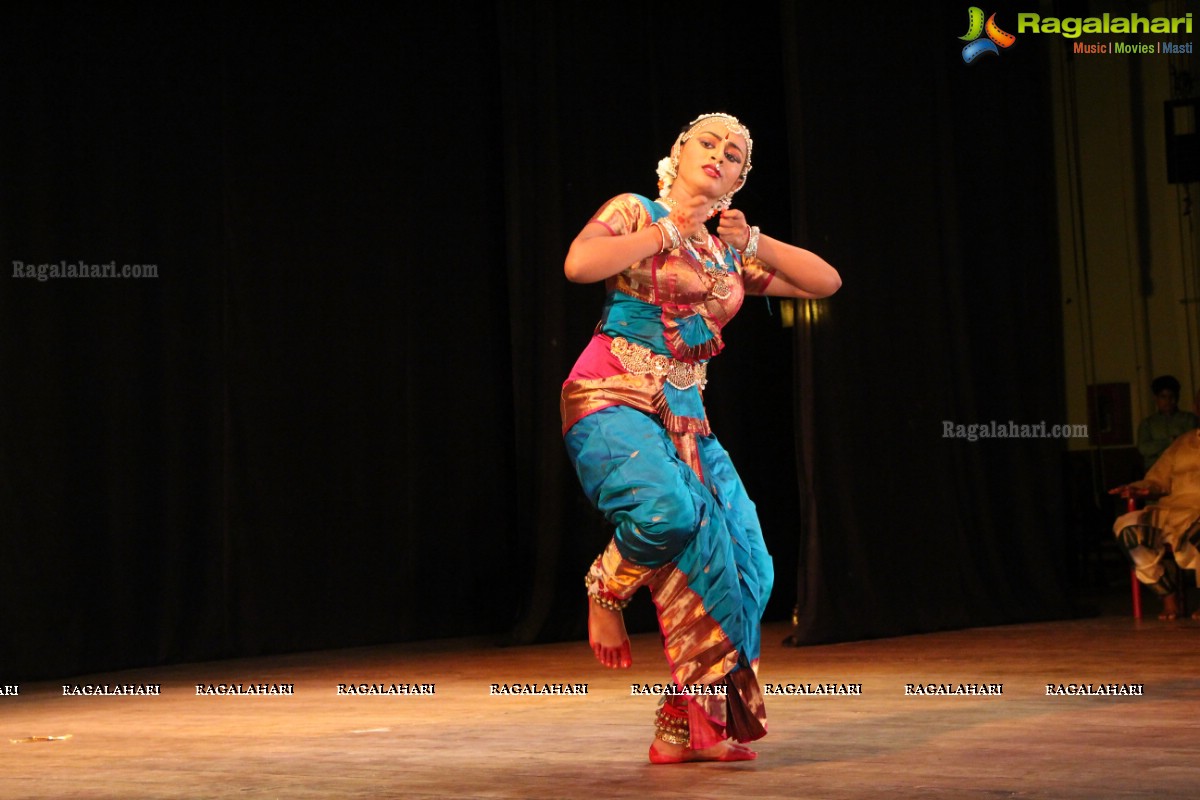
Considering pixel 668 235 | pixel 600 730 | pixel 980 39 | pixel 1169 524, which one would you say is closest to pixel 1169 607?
pixel 1169 524

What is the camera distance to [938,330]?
684cm

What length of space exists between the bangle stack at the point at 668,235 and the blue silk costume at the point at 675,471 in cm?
3

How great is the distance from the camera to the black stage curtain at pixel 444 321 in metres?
5.75

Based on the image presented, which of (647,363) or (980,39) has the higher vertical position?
(980,39)

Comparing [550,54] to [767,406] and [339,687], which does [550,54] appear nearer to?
[767,406]

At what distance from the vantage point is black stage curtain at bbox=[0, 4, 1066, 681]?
226 inches

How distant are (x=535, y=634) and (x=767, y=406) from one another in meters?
1.58

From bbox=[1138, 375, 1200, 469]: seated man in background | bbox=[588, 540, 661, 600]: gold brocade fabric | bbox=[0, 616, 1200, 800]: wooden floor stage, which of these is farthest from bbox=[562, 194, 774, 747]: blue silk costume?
bbox=[1138, 375, 1200, 469]: seated man in background

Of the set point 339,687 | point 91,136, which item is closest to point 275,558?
point 339,687

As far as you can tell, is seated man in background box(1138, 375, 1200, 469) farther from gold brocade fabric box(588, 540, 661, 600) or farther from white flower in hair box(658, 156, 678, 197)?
gold brocade fabric box(588, 540, 661, 600)

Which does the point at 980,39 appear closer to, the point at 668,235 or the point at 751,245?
the point at 751,245

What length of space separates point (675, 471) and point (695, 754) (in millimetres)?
567

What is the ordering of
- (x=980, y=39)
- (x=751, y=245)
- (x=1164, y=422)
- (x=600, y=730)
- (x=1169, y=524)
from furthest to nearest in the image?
1. (x=1164, y=422)
2. (x=980, y=39)
3. (x=1169, y=524)
4. (x=600, y=730)
5. (x=751, y=245)

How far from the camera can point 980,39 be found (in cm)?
710
